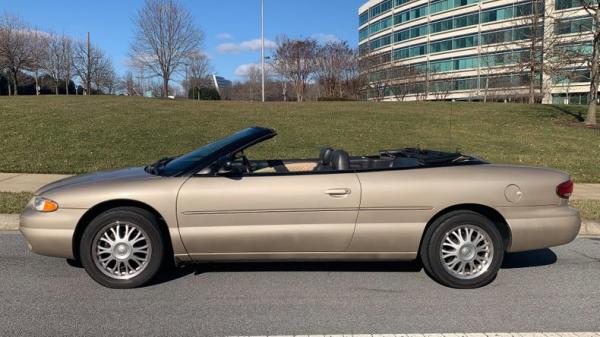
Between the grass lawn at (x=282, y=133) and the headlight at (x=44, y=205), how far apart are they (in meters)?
6.52

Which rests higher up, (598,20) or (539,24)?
(539,24)

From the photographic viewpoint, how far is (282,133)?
15898mm

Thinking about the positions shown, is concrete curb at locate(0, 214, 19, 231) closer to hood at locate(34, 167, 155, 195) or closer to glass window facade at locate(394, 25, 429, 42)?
hood at locate(34, 167, 155, 195)

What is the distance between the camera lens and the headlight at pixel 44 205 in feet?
13.8

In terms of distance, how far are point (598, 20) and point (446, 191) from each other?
19024 mm

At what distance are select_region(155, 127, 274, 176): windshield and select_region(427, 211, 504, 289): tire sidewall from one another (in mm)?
1793

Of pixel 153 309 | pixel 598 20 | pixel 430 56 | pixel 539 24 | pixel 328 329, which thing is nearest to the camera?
pixel 328 329

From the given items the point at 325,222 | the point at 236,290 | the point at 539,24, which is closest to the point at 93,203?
the point at 236,290

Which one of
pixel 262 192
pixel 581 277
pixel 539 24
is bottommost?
pixel 581 277

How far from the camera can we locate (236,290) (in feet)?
14.1

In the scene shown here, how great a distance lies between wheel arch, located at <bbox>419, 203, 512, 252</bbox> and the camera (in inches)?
173

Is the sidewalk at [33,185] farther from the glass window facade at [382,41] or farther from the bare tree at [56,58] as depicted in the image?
the glass window facade at [382,41]

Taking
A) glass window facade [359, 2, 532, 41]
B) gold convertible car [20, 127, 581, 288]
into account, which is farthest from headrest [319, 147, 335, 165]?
glass window facade [359, 2, 532, 41]

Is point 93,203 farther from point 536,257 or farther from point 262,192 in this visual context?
point 536,257
